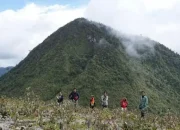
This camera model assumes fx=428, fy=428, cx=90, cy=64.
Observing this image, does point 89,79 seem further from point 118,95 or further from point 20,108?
point 20,108

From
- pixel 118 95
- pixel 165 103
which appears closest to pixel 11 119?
pixel 118 95

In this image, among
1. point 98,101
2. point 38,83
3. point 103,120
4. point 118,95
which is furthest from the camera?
point 38,83

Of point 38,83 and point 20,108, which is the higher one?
point 38,83

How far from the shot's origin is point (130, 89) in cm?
18588

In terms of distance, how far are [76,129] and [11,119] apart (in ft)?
11.6

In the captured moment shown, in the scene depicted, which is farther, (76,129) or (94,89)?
(94,89)

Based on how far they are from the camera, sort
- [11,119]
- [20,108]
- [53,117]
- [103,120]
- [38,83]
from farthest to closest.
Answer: [38,83] < [20,108] < [11,119] < [53,117] < [103,120]

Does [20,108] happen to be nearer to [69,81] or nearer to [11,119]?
[11,119]

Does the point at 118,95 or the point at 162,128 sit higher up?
the point at 118,95

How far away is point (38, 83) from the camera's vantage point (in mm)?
195125

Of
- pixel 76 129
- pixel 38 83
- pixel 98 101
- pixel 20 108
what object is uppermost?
pixel 38 83

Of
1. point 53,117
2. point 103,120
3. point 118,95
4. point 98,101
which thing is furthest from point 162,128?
point 118,95

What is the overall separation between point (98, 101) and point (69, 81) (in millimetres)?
35079

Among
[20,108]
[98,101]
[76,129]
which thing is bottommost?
[76,129]
